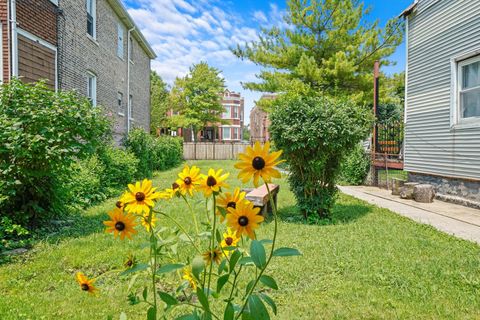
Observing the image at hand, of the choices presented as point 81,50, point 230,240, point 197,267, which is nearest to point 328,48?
point 81,50

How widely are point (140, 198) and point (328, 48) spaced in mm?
15038

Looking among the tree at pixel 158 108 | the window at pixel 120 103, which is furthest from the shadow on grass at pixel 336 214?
the tree at pixel 158 108

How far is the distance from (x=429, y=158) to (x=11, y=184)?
29.0 feet

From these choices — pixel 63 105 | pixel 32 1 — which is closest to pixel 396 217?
pixel 63 105

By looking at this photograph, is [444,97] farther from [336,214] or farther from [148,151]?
[148,151]

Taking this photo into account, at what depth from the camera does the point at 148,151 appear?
41.5ft

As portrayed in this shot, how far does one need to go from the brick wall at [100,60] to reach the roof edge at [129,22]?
22 centimetres

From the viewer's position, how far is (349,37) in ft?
46.6

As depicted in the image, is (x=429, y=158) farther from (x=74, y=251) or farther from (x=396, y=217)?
(x=74, y=251)

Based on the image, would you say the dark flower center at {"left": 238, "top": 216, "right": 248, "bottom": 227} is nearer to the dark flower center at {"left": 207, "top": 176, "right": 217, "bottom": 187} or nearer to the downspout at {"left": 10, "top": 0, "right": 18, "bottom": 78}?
the dark flower center at {"left": 207, "top": 176, "right": 217, "bottom": 187}

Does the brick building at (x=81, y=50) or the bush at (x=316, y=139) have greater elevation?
the brick building at (x=81, y=50)

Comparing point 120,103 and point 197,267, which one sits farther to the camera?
point 120,103

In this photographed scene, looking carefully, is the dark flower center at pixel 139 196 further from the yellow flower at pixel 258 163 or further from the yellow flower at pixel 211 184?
the yellow flower at pixel 258 163

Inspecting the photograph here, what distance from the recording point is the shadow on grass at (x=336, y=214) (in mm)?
5523
